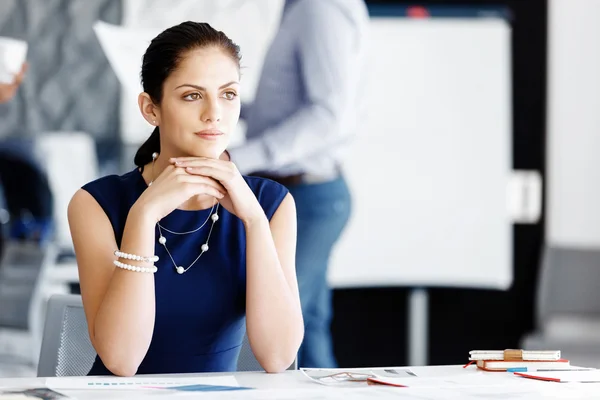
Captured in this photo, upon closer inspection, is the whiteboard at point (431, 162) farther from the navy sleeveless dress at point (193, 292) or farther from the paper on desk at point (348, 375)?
the paper on desk at point (348, 375)

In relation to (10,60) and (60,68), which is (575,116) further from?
(10,60)

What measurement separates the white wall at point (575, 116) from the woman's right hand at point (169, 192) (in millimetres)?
2990

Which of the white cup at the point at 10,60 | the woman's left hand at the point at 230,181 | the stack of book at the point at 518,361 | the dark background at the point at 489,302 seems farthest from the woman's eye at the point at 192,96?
the dark background at the point at 489,302

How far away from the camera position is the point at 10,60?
2.74 meters

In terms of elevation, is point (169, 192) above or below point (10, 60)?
below

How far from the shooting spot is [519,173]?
4.15 meters

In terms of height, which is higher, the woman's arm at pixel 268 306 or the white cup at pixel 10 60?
the white cup at pixel 10 60

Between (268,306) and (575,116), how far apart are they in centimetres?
302

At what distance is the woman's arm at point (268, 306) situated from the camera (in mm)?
1469

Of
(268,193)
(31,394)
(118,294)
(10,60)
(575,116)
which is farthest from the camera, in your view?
(575,116)

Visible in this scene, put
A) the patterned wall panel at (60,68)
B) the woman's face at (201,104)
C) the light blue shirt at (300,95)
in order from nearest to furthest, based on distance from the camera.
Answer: the woman's face at (201,104), the light blue shirt at (300,95), the patterned wall panel at (60,68)

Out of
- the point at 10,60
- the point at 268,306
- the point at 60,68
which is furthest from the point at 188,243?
the point at 60,68

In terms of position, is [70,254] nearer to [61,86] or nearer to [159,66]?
[61,86]

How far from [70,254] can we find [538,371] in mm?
2317
